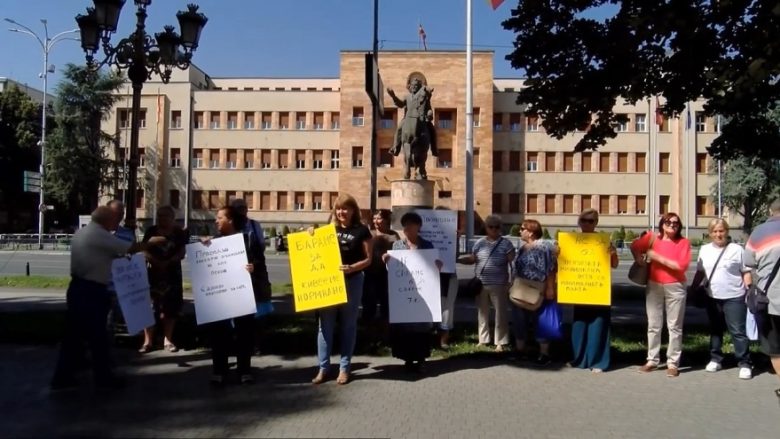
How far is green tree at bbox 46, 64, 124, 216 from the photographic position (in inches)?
2291

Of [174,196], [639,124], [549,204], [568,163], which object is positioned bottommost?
[549,204]

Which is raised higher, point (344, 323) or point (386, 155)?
point (386, 155)

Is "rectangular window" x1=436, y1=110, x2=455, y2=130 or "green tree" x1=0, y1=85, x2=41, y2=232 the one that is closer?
"green tree" x1=0, y1=85, x2=41, y2=232

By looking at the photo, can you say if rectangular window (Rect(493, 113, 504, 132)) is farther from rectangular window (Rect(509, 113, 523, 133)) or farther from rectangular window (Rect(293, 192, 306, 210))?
rectangular window (Rect(293, 192, 306, 210))

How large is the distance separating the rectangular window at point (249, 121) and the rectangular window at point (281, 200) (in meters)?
6.81

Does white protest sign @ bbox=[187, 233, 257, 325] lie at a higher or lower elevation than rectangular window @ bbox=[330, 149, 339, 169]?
lower

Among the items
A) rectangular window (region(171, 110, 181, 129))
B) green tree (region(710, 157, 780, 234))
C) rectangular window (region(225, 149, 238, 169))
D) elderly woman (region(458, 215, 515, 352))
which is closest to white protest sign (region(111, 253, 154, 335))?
elderly woman (region(458, 215, 515, 352))

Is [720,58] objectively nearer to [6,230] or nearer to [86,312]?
[86,312]

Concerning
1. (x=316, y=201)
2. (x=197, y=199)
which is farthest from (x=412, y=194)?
(x=197, y=199)

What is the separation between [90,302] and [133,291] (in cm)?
113

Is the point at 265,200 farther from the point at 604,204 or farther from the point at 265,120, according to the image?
the point at 604,204

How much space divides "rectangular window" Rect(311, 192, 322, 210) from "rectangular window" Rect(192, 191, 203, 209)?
1076 cm

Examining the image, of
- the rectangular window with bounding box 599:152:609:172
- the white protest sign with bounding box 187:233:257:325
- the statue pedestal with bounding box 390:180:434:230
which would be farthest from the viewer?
the rectangular window with bounding box 599:152:609:172

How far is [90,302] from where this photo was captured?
6.82 metres
